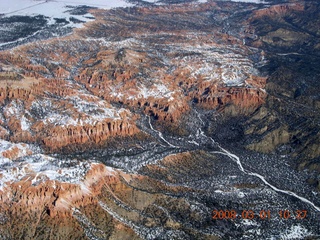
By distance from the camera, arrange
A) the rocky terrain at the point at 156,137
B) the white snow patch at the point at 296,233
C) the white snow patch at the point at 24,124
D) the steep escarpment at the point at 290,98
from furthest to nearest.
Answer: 1. the steep escarpment at the point at 290,98
2. the white snow patch at the point at 24,124
3. the white snow patch at the point at 296,233
4. the rocky terrain at the point at 156,137

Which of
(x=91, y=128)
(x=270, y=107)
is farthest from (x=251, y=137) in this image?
(x=91, y=128)

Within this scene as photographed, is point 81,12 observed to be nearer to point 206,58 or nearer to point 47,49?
point 47,49
